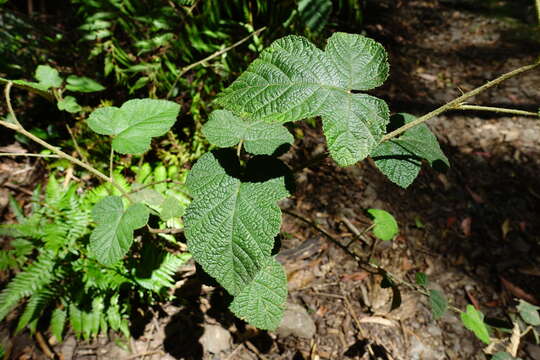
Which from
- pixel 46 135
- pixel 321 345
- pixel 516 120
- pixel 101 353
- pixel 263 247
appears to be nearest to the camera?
pixel 263 247

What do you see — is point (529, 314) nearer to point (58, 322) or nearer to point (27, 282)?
point (58, 322)

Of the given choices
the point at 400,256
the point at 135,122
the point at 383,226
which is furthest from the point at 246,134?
the point at 400,256

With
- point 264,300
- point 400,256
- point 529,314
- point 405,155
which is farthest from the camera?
point 400,256

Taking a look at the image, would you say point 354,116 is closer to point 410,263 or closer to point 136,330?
point 136,330

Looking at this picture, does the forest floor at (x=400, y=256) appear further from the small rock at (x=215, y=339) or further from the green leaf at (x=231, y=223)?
the green leaf at (x=231, y=223)


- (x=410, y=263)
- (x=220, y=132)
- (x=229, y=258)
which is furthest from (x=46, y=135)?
(x=410, y=263)

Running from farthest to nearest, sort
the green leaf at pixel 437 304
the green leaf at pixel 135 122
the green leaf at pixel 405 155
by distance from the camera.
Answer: the green leaf at pixel 437 304 < the green leaf at pixel 135 122 < the green leaf at pixel 405 155

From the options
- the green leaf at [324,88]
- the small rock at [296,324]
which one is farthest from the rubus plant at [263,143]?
the small rock at [296,324]
